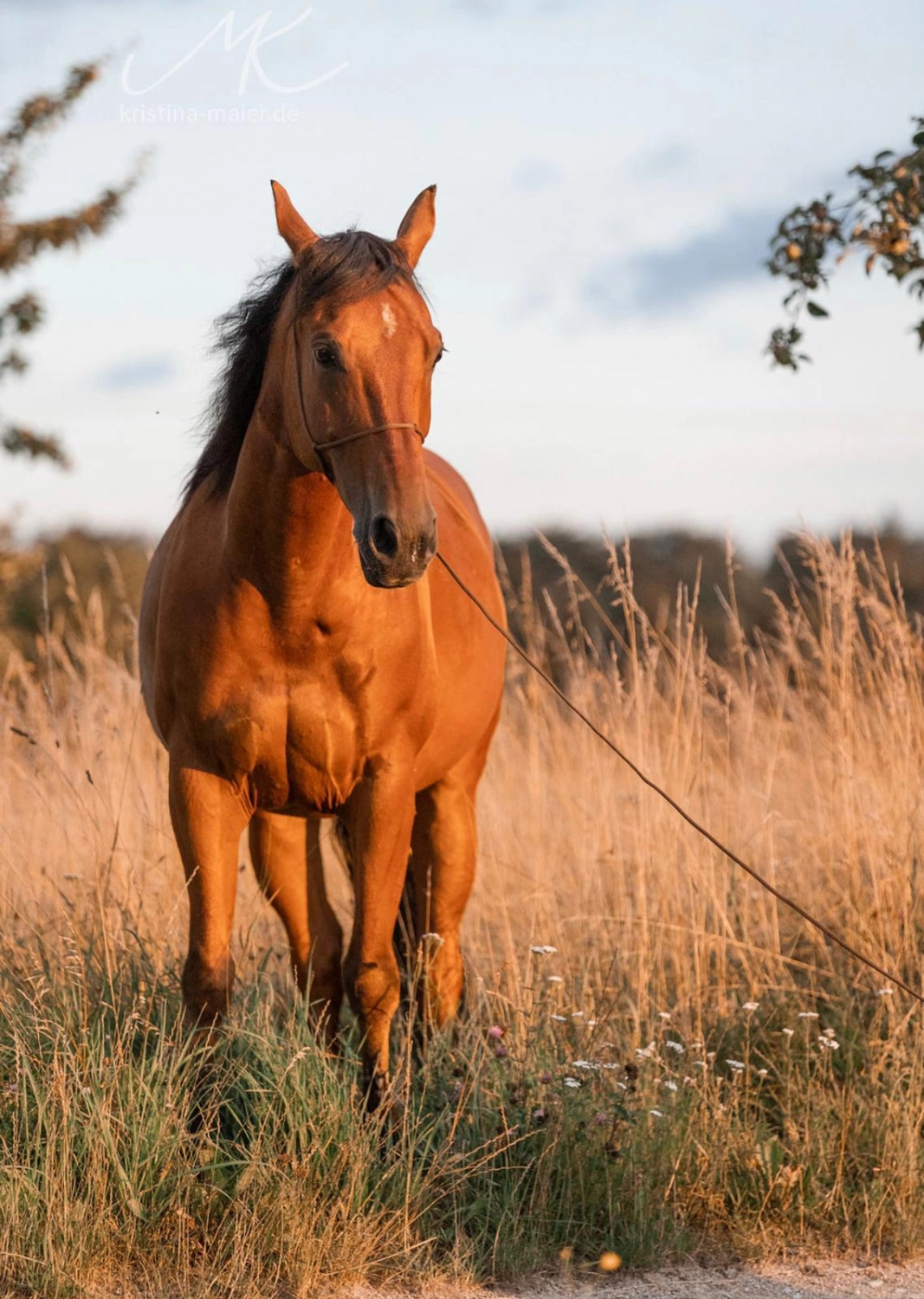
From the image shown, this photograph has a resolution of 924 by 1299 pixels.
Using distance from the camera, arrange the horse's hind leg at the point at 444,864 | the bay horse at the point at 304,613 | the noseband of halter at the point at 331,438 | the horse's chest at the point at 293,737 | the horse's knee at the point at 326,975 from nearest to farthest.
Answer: the noseband of halter at the point at 331,438, the bay horse at the point at 304,613, the horse's chest at the point at 293,737, the horse's knee at the point at 326,975, the horse's hind leg at the point at 444,864

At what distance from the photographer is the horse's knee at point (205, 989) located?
374cm

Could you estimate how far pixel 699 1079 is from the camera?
13.8ft

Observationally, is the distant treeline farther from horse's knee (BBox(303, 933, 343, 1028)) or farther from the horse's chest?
the horse's chest

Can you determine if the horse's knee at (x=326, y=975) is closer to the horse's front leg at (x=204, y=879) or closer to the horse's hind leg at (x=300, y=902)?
the horse's hind leg at (x=300, y=902)

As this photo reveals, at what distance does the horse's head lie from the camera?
3.07m

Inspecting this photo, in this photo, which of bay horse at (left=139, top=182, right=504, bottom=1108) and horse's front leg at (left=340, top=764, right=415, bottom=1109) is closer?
bay horse at (left=139, top=182, right=504, bottom=1108)

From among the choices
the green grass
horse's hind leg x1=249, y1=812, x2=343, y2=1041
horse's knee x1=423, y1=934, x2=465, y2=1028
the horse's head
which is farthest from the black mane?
horse's knee x1=423, y1=934, x2=465, y2=1028

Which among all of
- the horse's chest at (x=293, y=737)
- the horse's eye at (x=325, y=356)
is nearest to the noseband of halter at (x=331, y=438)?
the horse's eye at (x=325, y=356)

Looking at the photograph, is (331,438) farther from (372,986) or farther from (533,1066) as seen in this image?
(533,1066)

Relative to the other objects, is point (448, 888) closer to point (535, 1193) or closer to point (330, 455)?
point (535, 1193)

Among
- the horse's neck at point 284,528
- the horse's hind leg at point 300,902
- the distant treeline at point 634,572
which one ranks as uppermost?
the distant treeline at point 634,572

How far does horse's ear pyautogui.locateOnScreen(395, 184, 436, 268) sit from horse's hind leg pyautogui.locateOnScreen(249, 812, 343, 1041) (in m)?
1.92

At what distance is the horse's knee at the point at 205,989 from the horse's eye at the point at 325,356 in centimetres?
160

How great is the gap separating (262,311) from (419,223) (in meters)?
0.48
